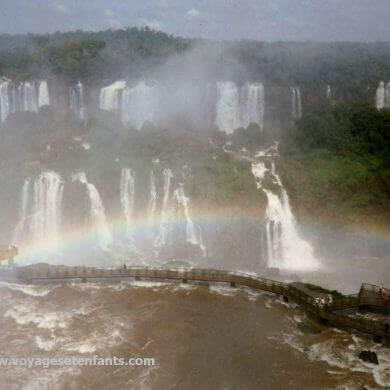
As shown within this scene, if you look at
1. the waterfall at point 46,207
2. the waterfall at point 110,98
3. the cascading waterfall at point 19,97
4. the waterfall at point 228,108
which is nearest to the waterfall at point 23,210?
the waterfall at point 46,207

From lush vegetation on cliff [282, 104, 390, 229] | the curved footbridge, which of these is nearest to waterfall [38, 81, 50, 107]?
lush vegetation on cliff [282, 104, 390, 229]

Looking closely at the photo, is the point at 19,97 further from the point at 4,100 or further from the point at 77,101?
the point at 77,101

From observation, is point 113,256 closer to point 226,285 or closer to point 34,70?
point 226,285

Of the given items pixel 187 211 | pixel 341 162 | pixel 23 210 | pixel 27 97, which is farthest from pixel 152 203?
pixel 27 97

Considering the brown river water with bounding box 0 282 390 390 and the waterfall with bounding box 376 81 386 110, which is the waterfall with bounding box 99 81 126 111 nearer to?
the brown river water with bounding box 0 282 390 390

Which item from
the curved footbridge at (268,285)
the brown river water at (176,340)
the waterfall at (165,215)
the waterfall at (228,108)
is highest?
the waterfall at (228,108)

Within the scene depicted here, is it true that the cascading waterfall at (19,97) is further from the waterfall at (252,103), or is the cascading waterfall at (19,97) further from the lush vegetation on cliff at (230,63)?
the waterfall at (252,103)

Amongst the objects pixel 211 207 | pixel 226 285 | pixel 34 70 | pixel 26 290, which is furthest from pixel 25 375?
pixel 34 70
